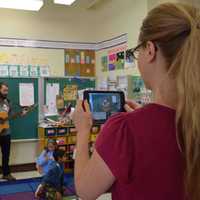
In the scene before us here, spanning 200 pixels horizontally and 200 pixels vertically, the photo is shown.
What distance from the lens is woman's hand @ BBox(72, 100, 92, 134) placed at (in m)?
0.80

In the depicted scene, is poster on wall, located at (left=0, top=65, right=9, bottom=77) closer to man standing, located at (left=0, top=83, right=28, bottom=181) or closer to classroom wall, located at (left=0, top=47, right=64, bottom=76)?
classroom wall, located at (left=0, top=47, right=64, bottom=76)

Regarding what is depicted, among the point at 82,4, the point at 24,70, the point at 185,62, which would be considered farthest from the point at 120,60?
the point at 185,62

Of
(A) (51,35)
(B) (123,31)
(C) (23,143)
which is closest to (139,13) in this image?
(B) (123,31)

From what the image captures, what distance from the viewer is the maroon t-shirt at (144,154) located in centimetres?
66

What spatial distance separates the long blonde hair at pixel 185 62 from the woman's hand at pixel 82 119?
243 mm

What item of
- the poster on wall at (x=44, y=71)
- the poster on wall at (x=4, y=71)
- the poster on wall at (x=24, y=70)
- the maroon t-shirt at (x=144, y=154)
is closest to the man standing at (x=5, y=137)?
the poster on wall at (x=4, y=71)

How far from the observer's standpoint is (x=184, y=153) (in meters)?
0.67

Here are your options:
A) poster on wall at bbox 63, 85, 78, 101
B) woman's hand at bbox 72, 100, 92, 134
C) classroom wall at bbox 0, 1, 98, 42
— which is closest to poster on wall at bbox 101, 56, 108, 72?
classroom wall at bbox 0, 1, 98, 42

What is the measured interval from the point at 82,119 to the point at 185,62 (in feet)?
1.01

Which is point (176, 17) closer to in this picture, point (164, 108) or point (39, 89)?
point (164, 108)

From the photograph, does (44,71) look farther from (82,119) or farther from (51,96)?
(82,119)

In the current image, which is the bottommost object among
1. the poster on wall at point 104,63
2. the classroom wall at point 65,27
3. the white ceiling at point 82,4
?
the poster on wall at point 104,63

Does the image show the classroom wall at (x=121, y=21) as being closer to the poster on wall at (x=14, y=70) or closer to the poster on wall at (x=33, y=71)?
the poster on wall at (x=33, y=71)

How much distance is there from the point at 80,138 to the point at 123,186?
0.57ft
